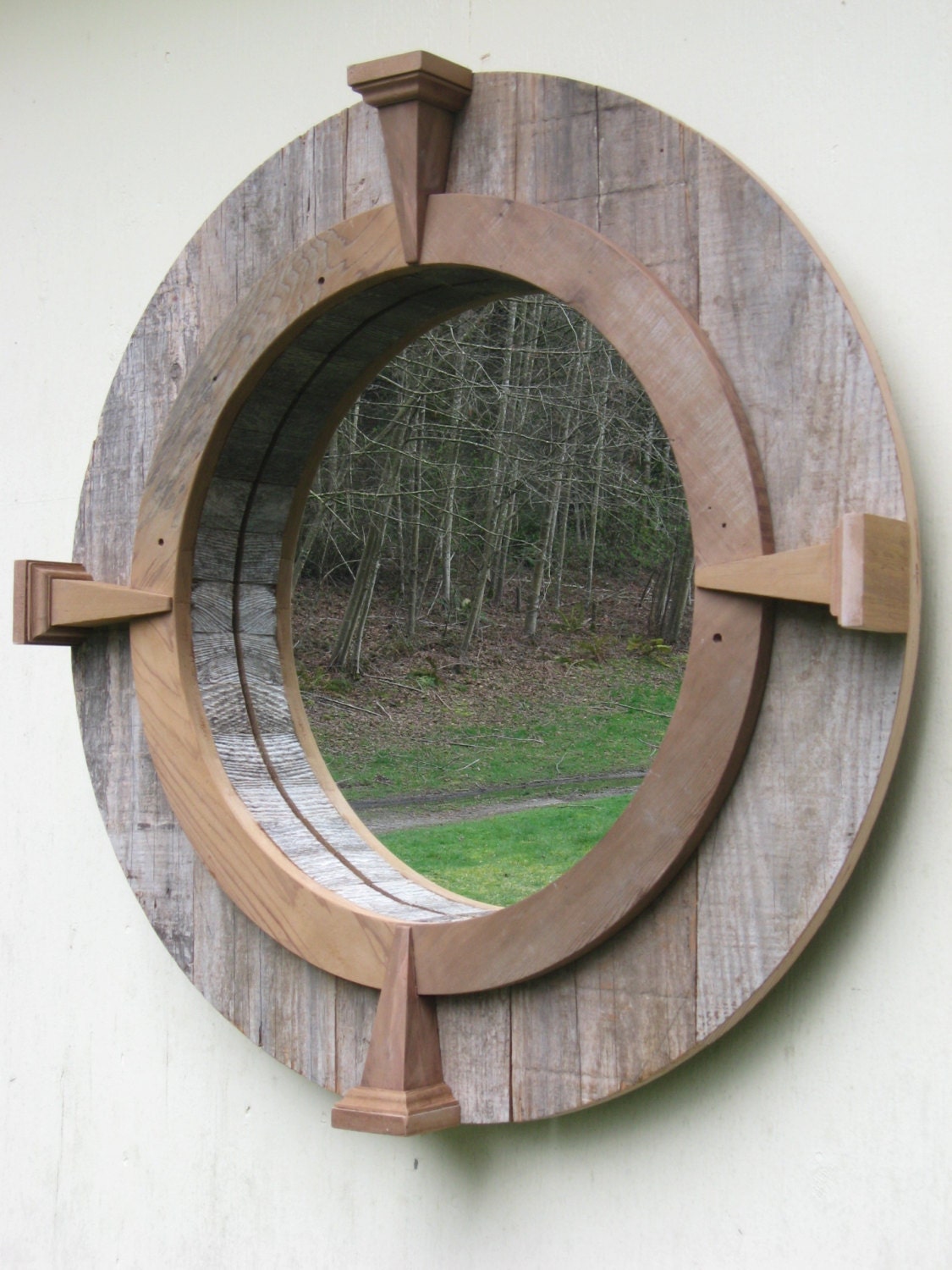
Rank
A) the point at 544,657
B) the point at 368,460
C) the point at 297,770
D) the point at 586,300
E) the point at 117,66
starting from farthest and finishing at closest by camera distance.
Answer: the point at 544,657 → the point at 368,460 → the point at 117,66 → the point at 297,770 → the point at 586,300

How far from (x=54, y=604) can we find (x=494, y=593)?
822 centimetres

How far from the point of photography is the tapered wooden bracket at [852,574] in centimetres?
118

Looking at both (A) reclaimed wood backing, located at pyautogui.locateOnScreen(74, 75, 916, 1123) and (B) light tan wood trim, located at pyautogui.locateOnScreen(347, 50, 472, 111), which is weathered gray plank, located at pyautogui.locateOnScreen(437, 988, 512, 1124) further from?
(B) light tan wood trim, located at pyautogui.locateOnScreen(347, 50, 472, 111)

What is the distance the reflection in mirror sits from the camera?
7.54m

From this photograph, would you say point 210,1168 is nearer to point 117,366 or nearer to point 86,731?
point 86,731

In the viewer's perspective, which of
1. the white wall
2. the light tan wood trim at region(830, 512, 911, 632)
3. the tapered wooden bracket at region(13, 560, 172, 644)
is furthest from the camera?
the tapered wooden bracket at region(13, 560, 172, 644)

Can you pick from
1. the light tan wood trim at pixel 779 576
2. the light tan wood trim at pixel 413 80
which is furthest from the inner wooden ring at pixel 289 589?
the light tan wood trim at pixel 413 80

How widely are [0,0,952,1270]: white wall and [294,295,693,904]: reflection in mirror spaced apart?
4.47m

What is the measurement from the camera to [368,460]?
28.1 ft

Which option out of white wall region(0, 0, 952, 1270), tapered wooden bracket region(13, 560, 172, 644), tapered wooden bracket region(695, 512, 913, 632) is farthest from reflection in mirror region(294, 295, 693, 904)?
tapered wooden bracket region(695, 512, 913, 632)

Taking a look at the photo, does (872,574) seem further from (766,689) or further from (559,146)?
(559,146)

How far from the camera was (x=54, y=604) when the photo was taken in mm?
1800

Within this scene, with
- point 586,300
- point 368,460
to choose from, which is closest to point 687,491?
point 586,300

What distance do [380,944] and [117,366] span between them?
91cm
